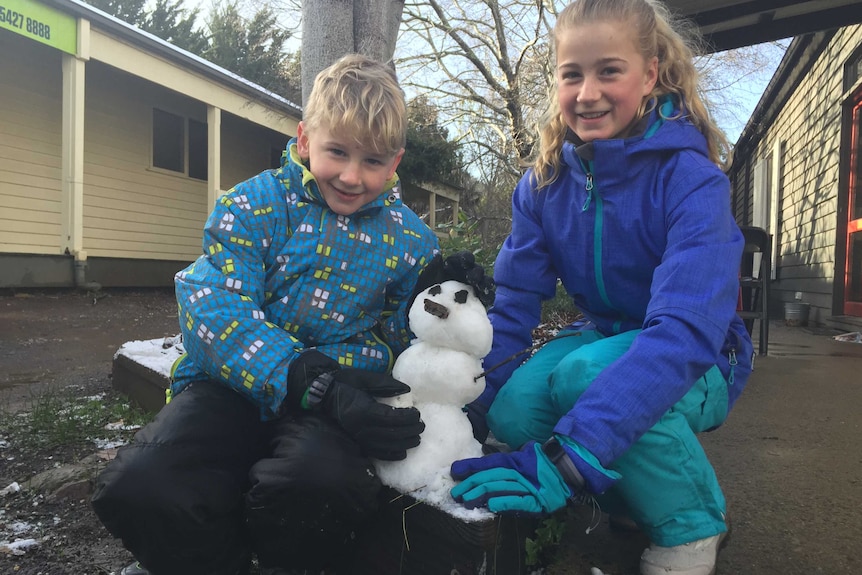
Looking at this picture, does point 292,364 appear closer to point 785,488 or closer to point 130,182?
point 785,488

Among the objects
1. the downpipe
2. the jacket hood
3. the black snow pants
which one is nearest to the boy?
the black snow pants

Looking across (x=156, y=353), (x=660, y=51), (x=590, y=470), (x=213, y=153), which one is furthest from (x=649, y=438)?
(x=213, y=153)

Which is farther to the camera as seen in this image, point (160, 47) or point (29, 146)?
point (160, 47)

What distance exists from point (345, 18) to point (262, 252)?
5.52 feet

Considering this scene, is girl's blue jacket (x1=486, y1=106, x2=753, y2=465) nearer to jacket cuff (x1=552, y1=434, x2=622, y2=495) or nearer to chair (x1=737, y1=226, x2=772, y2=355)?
jacket cuff (x1=552, y1=434, x2=622, y2=495)

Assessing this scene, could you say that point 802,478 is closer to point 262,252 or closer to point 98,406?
point 262,252

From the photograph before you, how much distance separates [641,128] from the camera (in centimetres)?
171

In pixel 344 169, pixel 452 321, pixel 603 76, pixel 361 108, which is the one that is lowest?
pixel 452 321

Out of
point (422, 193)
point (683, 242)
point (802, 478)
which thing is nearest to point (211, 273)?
point (683, 242)

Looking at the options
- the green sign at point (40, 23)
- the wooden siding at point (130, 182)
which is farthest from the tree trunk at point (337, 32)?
the wooden siding at point (130, 182)

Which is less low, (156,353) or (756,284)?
(756,284)

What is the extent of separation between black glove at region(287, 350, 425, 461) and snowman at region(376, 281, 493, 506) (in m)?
0.03

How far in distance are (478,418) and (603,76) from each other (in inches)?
40.8

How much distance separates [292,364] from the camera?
1473mm
